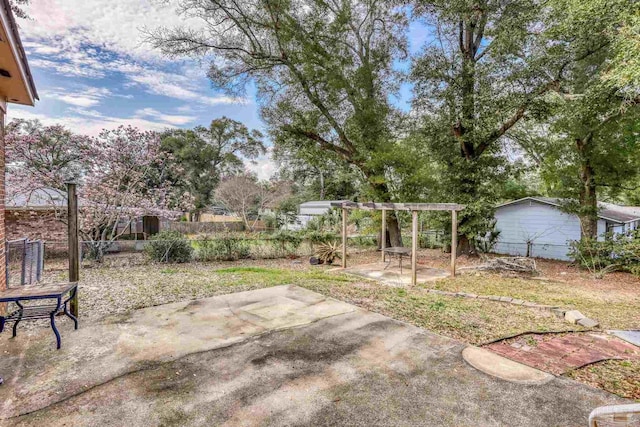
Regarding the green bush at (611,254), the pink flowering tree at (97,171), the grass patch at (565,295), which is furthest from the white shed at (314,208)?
the grass patch at (565,295)

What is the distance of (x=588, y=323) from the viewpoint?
440 cm

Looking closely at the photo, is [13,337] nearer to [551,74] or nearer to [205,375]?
[205,375]

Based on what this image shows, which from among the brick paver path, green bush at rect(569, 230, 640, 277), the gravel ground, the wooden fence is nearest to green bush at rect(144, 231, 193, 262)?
the gravel ground

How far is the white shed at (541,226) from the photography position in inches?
498

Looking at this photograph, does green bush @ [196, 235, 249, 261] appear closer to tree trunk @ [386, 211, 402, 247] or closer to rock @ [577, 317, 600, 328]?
tree trunk @ [386, 211, 402, 247]

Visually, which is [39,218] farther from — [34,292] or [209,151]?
[209,151]

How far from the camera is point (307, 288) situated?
6.27m

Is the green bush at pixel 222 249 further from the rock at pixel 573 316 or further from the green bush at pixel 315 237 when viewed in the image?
the rock at pixel 573 316

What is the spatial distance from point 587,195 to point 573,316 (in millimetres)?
8306

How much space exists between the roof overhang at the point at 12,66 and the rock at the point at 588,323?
278 inches

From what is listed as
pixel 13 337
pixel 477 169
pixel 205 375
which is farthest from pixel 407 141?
pixel 13 337

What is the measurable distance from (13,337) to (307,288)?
421 centimetres

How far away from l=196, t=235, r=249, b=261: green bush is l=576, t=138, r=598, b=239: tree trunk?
11327mm

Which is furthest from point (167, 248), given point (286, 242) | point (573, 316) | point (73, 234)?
point (573, 316)
